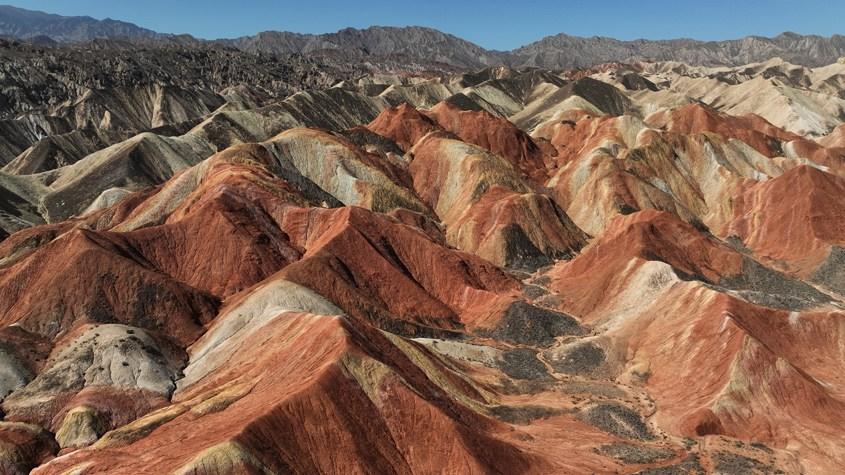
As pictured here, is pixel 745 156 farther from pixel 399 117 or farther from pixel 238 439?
pixel 238 439

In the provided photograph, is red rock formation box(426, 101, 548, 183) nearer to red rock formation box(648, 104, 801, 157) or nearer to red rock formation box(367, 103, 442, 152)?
red rock formation box(367, 103, 442, 152)

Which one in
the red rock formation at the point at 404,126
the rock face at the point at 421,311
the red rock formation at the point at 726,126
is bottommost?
the rock face at the point at 421,311

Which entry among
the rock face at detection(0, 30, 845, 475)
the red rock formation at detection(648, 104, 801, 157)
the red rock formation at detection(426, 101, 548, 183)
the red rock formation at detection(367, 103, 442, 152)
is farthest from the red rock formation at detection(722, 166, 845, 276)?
the red rock formation at detection(367, 103, 442, 152)

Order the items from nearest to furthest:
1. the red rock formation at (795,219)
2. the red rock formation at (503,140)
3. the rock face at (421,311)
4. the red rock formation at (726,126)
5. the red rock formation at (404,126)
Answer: the rock face at (421,311)
the red rock formation at (795,219)
the red rock formation at (503,140)
the red rock formation at (726,126)
the red rock formation at (404,126)

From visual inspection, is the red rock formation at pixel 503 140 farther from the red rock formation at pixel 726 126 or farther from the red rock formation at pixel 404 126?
the red rock formation at pixel 726 126

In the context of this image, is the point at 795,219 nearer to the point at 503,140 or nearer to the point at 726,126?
the point at 503,140

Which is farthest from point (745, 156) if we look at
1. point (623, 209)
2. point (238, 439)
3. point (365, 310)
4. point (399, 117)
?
point (238, 439)

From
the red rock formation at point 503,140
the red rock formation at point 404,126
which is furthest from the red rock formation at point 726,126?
the red rock formation at point 404,126

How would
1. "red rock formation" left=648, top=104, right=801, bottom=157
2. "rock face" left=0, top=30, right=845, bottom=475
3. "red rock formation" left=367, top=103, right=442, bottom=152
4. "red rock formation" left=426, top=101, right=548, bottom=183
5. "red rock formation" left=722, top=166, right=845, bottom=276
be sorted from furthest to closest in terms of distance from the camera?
"red rock formation" left=367, top=103, right=442, bottom=152
"red rock formation" left=648, top=104, right=801, bottom=157
"red rock formation" left=426, top=101, right=548, bottom=183
"red rock formation" left=722, top=166, right=845, bottom=276
"rock face" left=0, top=30, right=845, bottom=475

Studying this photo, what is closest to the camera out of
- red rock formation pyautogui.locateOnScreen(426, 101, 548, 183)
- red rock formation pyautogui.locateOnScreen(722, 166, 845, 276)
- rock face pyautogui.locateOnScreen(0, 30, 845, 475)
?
rock face pyautogui.locateOnScreen(0, 30, 845, 475)

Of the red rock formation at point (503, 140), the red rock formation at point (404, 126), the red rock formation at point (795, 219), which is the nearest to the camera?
the red rock formation at point (795, 219)
